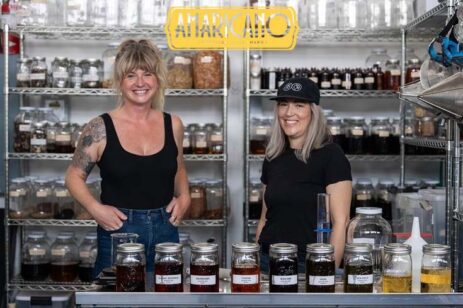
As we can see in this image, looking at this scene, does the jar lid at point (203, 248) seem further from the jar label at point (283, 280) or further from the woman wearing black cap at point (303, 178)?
the woman wearing black cap at point (303, 178)

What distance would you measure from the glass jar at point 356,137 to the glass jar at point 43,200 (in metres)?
1.77

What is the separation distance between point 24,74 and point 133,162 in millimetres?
1810

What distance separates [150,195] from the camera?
280cm

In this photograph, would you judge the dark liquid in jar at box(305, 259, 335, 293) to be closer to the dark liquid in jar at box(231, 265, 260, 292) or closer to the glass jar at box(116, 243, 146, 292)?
the dark liquid in jar at box(231, 265, 260, 292)

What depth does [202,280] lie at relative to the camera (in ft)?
5.95

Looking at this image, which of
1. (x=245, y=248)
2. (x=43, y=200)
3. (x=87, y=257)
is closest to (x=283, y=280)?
(x=245, y=248)

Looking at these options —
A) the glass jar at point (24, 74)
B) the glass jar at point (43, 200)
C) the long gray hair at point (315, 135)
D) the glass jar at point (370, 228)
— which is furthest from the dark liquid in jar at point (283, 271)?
the glass jar at point (24, 74)

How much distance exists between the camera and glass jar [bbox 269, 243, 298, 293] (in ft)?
5.95

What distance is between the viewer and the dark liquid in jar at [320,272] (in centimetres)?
Result: 180

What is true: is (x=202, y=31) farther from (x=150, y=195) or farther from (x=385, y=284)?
(x=385, y=284)

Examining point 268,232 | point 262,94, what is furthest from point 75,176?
point 262,94

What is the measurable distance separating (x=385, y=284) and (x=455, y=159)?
128 cm

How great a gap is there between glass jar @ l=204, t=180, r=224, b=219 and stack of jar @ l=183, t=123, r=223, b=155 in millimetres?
196

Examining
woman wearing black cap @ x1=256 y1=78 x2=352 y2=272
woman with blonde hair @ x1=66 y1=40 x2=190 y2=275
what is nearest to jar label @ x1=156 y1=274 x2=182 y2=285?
woman wearing black cap @ x1=256 y1=78 x2=352 y2=272
